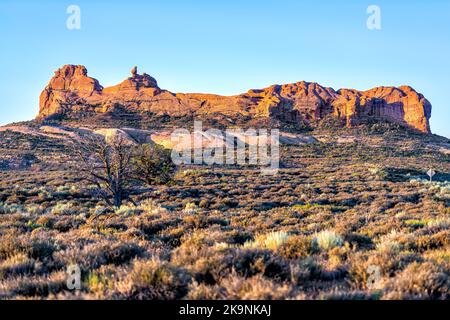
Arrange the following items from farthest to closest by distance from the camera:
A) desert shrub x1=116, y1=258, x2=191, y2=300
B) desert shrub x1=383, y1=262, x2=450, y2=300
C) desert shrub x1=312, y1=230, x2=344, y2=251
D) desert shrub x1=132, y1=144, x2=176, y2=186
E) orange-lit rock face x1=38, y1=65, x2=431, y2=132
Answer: orange-lit rock face x1=38, y1=65, x2=431, y2=132, desert shrub x1=132, y1=144, x2=176, y2=186, desert shrub x1=312, y1=230, x2=344, y2=251, desert shrub x1=116, y1=258, x2=191, y2=300, desert shrub x1=383, y1=262, x2=450, y2=300

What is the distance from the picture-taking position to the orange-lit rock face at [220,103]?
116 meters

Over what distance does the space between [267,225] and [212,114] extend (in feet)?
352

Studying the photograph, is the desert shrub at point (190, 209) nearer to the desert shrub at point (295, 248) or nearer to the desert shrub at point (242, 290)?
the desert shrub at point (295, 248)

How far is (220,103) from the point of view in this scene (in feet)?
417

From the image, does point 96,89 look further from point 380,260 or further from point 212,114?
point 380,260

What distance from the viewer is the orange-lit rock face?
116 meters

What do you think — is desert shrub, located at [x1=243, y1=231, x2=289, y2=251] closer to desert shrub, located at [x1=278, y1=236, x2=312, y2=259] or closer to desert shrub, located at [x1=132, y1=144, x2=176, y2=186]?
desert shrub, located at [x1=278, y1=236, x2=312, y2=259]

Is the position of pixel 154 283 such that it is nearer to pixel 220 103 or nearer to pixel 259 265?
pixel 259 265

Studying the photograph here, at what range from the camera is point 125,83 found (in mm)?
136500

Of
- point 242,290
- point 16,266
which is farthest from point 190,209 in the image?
point 242,290

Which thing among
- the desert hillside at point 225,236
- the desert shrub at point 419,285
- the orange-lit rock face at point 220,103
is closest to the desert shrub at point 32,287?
the desert hillside at point 225,236

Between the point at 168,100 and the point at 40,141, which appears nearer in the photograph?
the point at 40,141

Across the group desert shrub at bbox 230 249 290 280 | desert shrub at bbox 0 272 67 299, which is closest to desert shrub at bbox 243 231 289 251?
desert shrub at bbox 230 249 290 280

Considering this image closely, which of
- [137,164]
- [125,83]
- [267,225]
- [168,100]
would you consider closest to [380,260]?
[267,225]
